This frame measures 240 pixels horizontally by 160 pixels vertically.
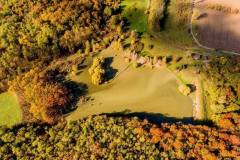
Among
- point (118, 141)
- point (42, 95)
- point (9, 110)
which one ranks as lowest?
point (118, 141)

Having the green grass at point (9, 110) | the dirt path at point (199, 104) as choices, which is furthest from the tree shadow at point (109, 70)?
the green grass at point (9, 110)

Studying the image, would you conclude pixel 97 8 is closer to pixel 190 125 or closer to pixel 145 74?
pixel 145 74

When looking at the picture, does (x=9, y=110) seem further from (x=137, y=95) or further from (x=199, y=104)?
(x=199, y=104)

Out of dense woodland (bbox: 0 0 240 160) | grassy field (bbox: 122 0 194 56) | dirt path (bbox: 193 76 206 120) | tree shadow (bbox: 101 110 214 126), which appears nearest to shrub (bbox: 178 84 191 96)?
dirt path (bbox: 193 76 206 120)

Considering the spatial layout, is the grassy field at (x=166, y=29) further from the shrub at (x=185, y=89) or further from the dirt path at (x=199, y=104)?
the shrub at (x=185, y=89)

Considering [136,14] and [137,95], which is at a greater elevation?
[136,14]

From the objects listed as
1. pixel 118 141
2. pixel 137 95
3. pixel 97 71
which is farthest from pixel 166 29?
pixel 118 141

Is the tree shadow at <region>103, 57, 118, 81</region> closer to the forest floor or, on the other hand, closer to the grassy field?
the forest floor
